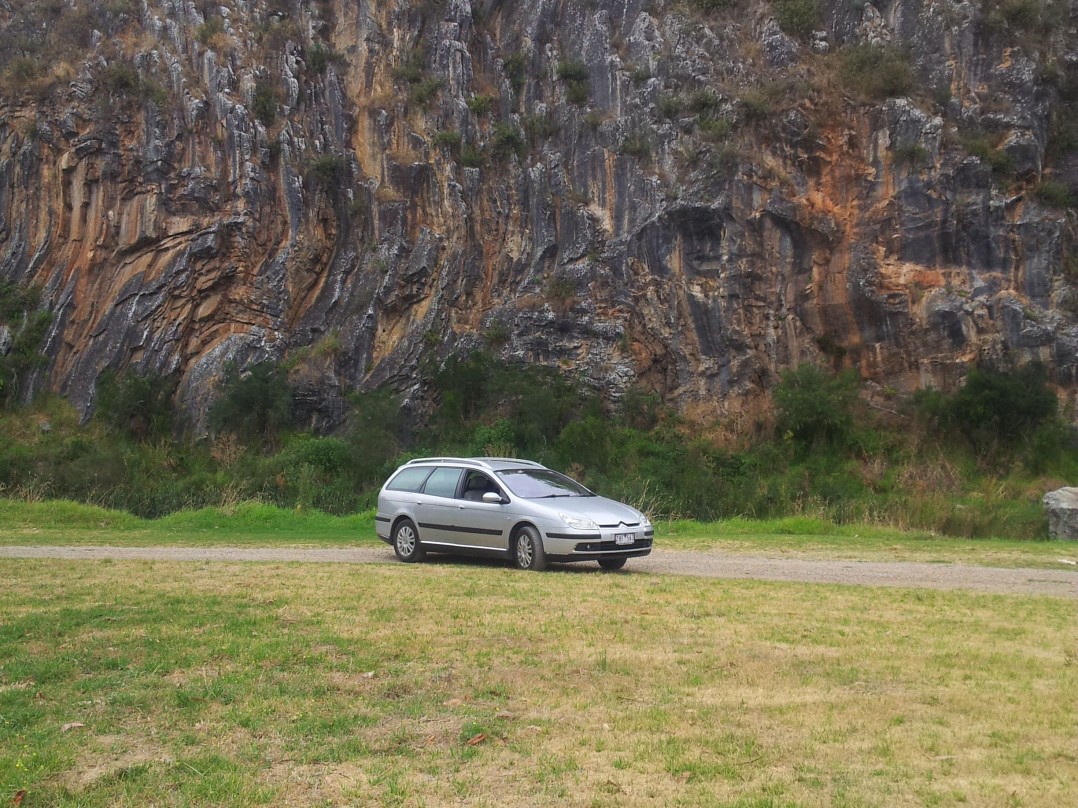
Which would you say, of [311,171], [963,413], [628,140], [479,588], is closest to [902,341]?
[963,413]

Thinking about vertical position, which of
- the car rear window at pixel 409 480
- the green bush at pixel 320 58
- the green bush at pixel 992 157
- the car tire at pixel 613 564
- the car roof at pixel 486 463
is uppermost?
the green bush at pixel 320 58

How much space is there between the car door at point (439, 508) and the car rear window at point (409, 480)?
20 centimetres

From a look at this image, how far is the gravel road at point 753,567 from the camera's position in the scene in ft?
34.5

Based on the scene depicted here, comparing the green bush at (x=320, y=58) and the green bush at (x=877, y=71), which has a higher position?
the green bush at (x=320, y=58)

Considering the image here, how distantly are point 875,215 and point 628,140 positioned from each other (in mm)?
9061

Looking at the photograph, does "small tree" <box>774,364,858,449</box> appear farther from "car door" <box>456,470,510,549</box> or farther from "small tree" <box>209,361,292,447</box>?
"car door" <box>456,470,510,549</box>

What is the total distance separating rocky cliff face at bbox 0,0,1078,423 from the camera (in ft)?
102

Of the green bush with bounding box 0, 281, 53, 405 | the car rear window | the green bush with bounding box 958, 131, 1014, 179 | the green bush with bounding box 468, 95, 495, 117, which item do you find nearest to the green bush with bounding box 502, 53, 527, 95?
the green bush with bounding box 468, 95, 495, 117

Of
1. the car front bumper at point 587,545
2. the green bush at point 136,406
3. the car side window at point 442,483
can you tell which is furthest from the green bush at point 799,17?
the car front bumper at point 587,545

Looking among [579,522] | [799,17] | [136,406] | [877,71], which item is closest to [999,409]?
[877,71]

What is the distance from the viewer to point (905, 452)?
2844cm

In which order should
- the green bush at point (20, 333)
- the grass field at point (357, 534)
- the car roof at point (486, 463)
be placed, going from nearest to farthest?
the car roof at point (486, 463)
the grass field at point (357, 534)
the green bush at point (20, 333)

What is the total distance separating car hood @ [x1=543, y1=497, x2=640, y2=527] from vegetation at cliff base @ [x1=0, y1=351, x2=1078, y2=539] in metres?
9.19

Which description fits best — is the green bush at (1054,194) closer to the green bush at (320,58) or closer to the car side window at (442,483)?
the car side window at (442,483)
